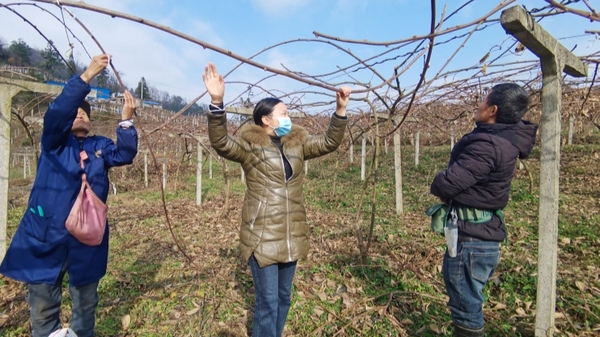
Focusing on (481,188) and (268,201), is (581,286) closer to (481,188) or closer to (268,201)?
(481,188)

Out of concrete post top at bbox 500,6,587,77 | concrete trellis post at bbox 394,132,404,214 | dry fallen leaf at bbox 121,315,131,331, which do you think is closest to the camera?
concrete post top at bbox 500,6,587,77

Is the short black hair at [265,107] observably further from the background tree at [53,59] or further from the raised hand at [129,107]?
the background tree at [53,59]

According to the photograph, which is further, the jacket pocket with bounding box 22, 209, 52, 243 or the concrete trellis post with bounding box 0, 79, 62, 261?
the concrete trellis post with bounding box 0, 79, 62, 261

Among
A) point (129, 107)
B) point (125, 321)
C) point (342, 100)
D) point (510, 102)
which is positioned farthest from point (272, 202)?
point (125, 321)

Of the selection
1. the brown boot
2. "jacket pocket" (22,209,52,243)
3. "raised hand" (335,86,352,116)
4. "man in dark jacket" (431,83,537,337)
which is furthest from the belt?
"jacket pocket" (22,209,52,243)

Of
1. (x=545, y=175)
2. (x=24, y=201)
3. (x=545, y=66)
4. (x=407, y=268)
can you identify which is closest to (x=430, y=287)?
(x=407, y=268)

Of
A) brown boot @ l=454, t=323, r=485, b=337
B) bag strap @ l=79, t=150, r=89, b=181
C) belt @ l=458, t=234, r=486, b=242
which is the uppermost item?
bag strap @ l=79, t=150, r=89, b=181

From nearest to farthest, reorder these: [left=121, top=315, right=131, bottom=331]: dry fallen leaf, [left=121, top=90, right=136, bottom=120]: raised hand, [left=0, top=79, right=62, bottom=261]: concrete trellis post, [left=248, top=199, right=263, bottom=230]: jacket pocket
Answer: [left=121, top=90, right=136, bottom=120]: raised hand
[left=248, top=199, right=263, bottom=230]: jacket pocket
[left=121, top=315, right=131, bottom=331]: dry fallen leaf
[left=0, top=79, right=62, bottom=261]: concrete trellis post

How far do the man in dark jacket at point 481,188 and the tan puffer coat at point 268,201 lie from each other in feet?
2.77

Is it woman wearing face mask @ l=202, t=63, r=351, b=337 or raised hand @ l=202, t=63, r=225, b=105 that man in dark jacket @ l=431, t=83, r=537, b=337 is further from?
raised hand @ l=202, t=63, r=225, b=105

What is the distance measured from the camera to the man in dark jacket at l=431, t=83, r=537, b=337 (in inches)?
65.1

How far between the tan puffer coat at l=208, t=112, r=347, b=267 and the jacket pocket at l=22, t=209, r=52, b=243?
0.97 m

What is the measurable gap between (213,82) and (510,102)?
1546 millimetres

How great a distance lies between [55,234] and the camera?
67.1 inches
